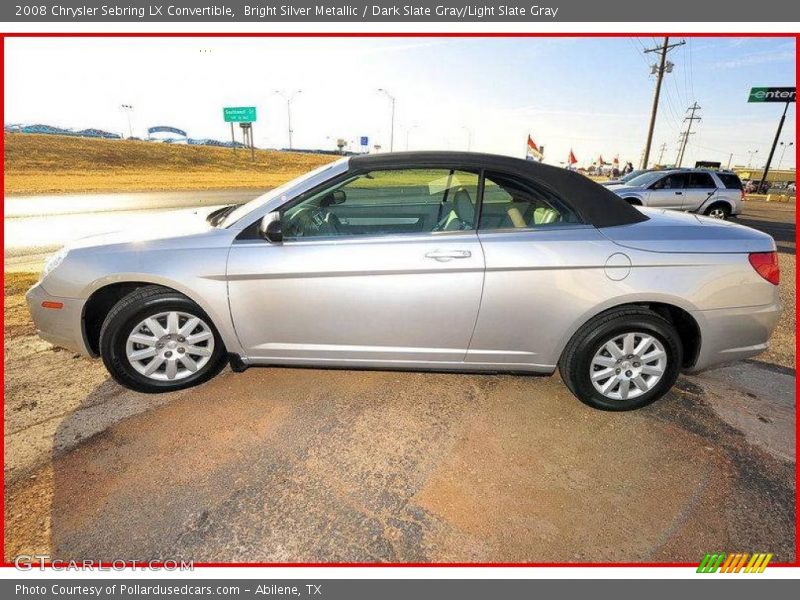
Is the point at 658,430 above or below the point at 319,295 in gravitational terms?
below

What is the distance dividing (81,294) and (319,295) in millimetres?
1641

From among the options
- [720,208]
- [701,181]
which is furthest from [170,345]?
[720,208]

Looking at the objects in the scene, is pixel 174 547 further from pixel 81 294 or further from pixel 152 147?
pixel 152 147

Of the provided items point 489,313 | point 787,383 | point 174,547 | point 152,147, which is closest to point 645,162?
point 787,383

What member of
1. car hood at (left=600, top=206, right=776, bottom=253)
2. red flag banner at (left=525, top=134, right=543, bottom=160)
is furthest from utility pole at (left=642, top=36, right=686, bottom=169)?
car hood at (left=600, top=206, right=776, bottom=253)

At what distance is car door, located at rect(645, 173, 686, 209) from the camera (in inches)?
462

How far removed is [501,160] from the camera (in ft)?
9.44

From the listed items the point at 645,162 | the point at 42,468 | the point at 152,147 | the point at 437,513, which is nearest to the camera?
the point at 437,513

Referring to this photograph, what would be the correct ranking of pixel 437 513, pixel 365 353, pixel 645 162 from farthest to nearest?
pixel 645 162
pixel 365 353
pixel 437 513

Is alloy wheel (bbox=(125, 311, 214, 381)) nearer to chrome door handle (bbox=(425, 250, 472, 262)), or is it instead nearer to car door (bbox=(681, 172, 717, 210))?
chrome door handle (bbox=(425, 250, 472, 262))

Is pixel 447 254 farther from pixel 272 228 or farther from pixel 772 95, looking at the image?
pixel 772 95

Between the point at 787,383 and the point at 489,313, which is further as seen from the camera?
the point at 787,383

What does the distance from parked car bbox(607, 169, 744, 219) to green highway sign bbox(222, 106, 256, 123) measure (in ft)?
223

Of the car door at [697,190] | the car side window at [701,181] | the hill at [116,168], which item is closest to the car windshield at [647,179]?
the car door at [697,190]
